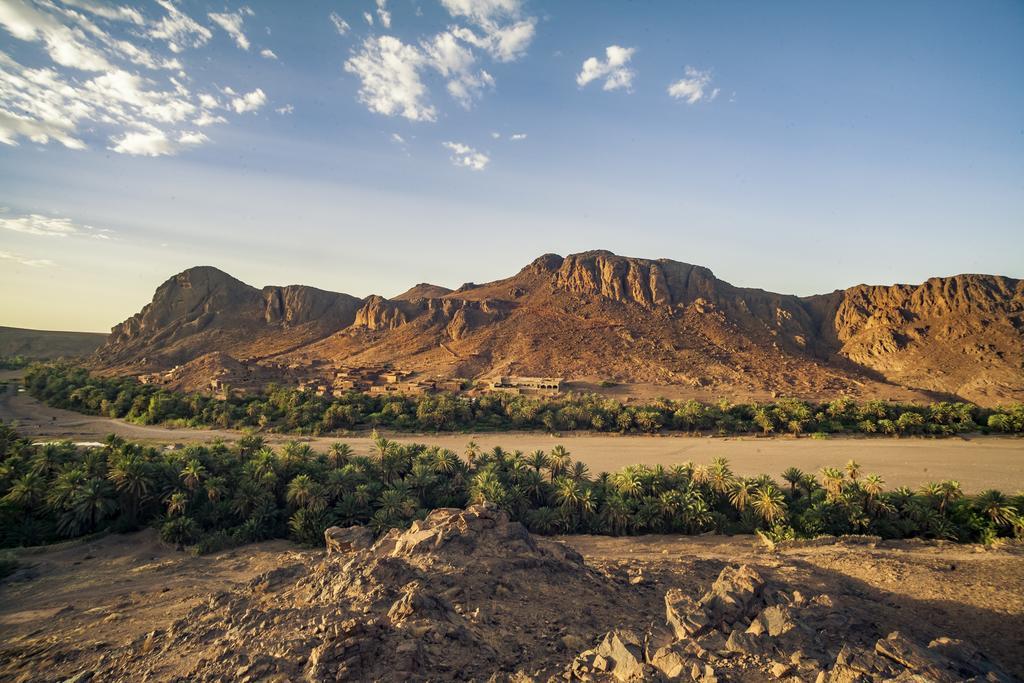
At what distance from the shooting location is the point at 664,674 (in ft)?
28.3

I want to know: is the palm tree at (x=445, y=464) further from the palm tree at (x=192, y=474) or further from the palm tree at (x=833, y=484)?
the palm tree at (x=833, y=484)

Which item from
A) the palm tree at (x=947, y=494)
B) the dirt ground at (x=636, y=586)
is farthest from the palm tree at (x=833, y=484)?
the dirt ground at (x=636, y=586)

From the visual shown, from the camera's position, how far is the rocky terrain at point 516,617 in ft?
30.0

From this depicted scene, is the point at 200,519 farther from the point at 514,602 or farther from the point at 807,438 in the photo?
the point at 807,438

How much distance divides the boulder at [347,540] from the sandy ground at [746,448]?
22958mm

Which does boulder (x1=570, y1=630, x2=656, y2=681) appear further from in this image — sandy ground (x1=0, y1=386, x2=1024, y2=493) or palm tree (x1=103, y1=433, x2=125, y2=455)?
palm tree (x1=103, y1=433, x2=125, y2=455)

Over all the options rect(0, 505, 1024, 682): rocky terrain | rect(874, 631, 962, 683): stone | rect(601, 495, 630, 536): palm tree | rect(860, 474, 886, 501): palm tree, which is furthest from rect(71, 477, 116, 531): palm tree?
rect(860, 474, 886, 501): palm tree

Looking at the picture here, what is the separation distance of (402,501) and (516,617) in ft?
50.8

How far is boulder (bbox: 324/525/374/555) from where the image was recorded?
1756cm

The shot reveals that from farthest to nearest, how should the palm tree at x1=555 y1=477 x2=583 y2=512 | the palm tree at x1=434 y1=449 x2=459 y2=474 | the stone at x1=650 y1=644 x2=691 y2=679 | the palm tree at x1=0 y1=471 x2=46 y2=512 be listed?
the palm tree at x1=434 y1=449 x2=459 y2=474, the palm tree at x1=555 y1=477 x2=583 y2=512, the palm tree at x1=0 y1=471 x2=46 y2=512, the stone at x1=650 y1=644 x2=691 y2=679

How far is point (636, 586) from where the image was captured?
14695 mm

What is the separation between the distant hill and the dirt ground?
13227cm

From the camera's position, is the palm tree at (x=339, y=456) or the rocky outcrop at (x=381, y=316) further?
the rocky outcrop at (x=381, y=316)

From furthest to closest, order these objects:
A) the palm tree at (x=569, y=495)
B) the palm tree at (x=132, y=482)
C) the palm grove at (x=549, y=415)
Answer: the palm grove at (x=549, y=415)
the palm tree at (x=569, y=495)
the palm tree at (x=132, y=482)
